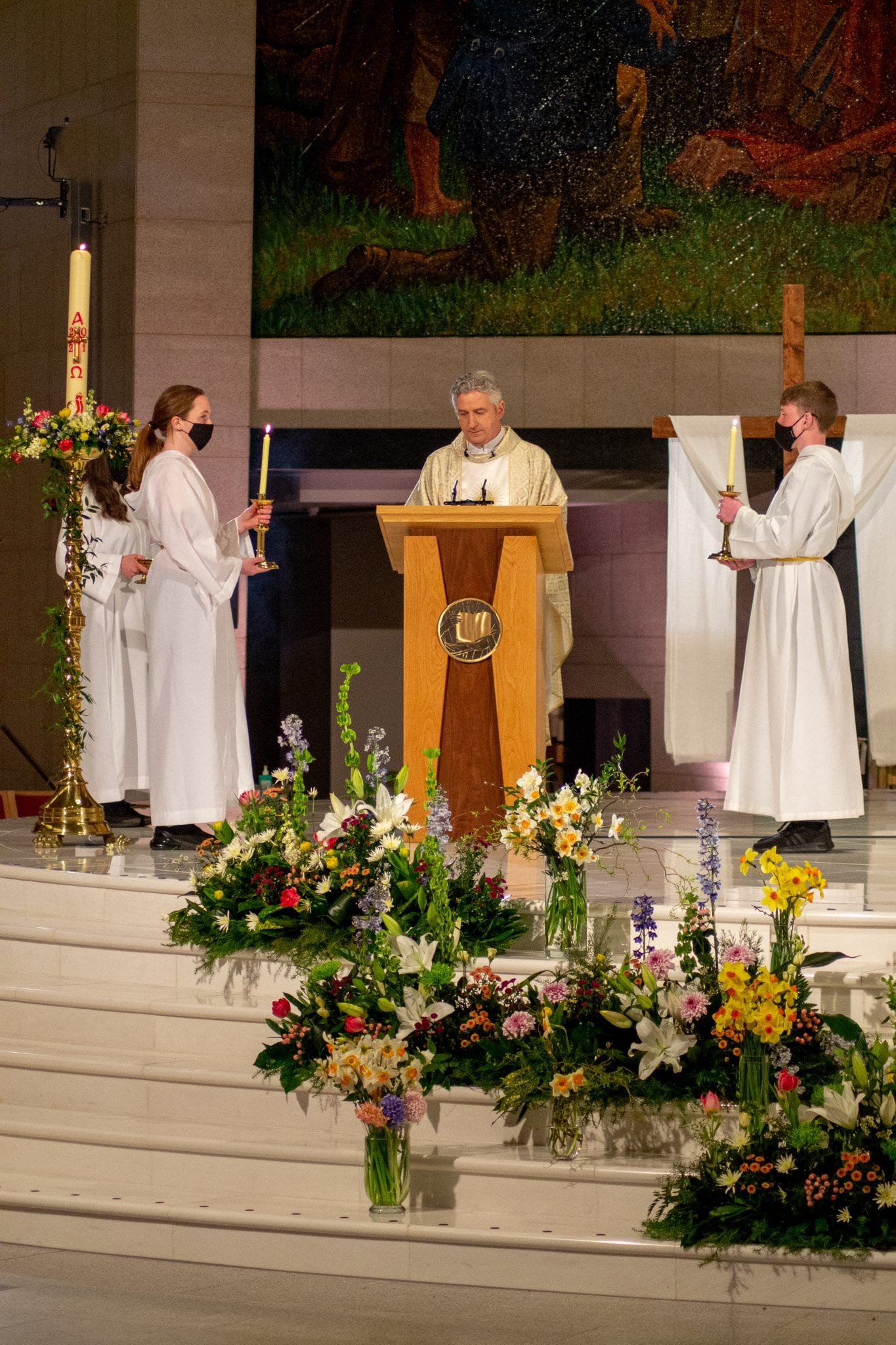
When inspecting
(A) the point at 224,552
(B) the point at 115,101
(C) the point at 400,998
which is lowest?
(C) the point at 400,998

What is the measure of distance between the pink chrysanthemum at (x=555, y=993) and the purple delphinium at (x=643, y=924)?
0.79ft

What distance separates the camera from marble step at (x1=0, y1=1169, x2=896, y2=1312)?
4070mm

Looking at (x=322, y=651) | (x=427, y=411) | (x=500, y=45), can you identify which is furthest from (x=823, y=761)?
(x=322, y=651)

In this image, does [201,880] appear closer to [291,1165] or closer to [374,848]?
[374,848]

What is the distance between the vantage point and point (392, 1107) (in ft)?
13.9

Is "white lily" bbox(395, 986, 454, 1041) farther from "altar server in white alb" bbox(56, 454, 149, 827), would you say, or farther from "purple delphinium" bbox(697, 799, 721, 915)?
"altar server in white alb" bbox(56, 454, 149, 827)

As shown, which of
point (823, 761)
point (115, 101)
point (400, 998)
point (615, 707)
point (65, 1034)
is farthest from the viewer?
point (615, 707)

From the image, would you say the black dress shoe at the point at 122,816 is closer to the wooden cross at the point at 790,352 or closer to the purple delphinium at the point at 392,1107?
the wooden cross at the point at 790,352

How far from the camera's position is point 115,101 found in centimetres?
1230

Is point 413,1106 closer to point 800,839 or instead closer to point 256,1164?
point 256,1164

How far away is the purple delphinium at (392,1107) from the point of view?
423 centimetres

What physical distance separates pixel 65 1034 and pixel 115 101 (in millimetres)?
8842

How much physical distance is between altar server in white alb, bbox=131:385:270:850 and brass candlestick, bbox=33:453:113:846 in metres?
0.28

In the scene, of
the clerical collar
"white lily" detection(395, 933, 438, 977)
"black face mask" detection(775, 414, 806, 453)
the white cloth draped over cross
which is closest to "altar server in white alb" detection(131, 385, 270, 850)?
the clerical collar
